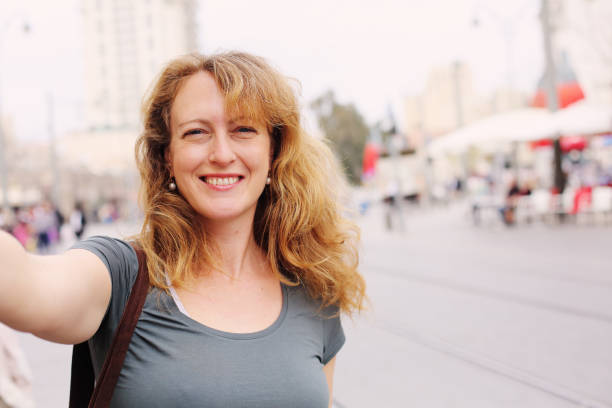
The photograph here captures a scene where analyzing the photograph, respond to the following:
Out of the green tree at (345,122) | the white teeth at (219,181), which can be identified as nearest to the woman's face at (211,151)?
the white teeth at (219,181)

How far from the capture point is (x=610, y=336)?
4.82 m

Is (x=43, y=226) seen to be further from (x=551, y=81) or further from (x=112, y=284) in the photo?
(x=112, y=284)

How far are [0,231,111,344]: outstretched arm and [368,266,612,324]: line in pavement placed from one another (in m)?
5.09

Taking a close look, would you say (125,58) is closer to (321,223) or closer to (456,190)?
(456,190)

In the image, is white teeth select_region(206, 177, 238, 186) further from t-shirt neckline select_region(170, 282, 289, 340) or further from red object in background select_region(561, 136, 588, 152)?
red object in background select_region(561, 136, 588, 152)

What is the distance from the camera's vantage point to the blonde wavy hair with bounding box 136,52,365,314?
162 centimetres

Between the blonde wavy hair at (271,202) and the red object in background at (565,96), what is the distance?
23.4 m

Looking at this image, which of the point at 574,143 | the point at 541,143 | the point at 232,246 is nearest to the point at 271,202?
the point at 232,246

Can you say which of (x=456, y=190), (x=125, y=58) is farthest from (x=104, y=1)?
(x=456, y=190)

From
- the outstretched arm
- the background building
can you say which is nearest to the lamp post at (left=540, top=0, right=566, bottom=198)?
the outstretched arm

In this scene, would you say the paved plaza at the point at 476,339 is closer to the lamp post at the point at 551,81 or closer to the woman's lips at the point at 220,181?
the woman's lips at the point at 220,181

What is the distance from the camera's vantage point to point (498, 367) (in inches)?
165

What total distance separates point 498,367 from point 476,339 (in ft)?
2.47

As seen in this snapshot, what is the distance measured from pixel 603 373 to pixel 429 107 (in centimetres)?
8510
